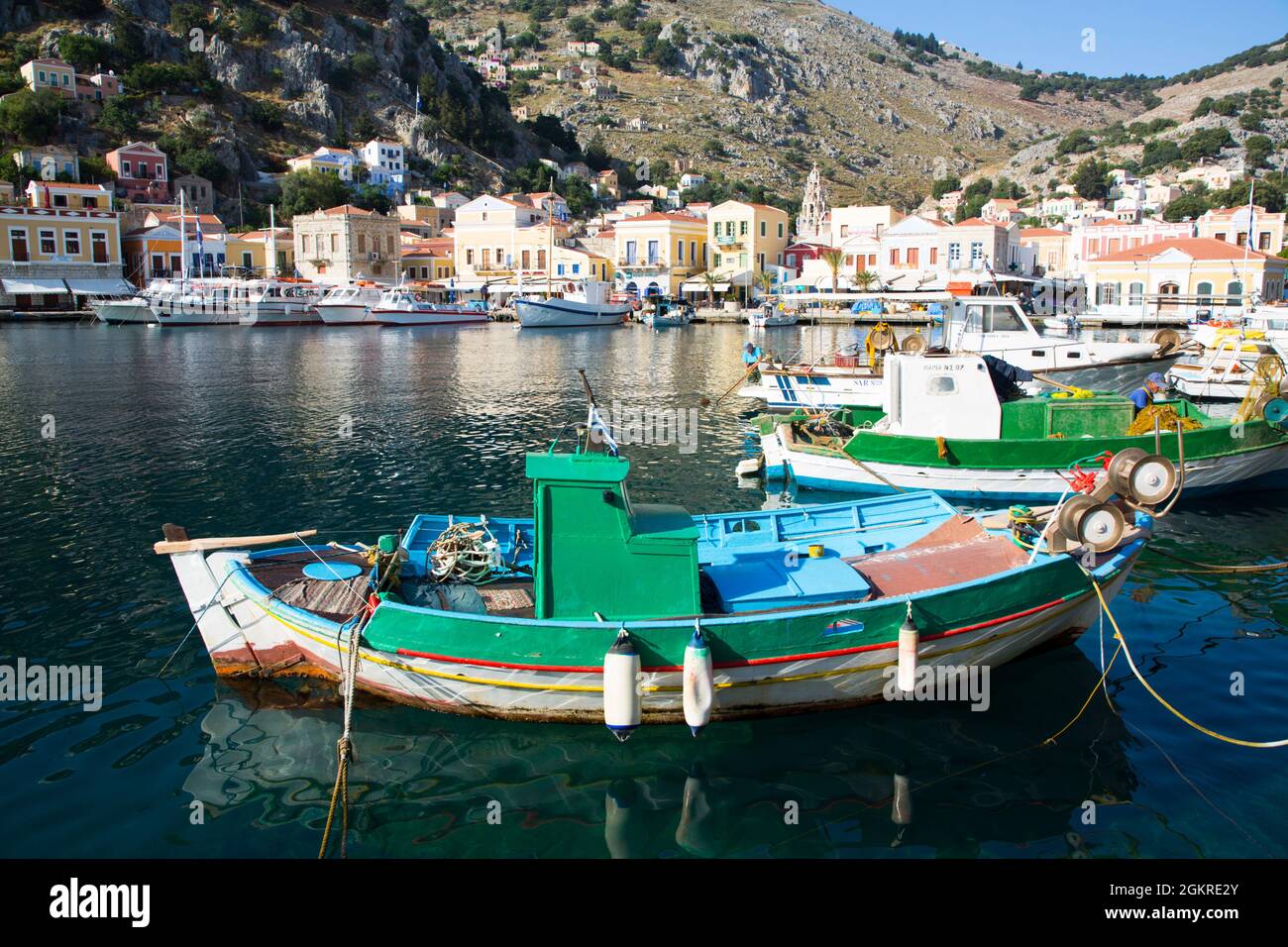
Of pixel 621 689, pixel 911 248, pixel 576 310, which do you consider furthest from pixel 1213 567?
pixel 911 248

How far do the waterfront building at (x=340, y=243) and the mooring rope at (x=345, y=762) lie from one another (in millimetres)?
81081

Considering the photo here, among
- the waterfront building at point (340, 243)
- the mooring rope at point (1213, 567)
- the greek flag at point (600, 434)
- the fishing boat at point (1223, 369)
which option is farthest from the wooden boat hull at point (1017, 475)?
the waterfront building at point (340, 243)

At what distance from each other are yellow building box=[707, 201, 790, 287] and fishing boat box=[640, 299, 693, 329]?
6270 mm

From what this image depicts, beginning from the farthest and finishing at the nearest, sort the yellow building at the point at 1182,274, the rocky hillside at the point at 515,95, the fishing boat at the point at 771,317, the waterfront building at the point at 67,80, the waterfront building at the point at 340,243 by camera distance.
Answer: the rocky hillside at the point at 515,95 → the waterfront building at the point at 67,80 → the waterfront building at the point at 340,243 → the fishing boat at the point at 771,317 → the yellow building at the point at 1182,274

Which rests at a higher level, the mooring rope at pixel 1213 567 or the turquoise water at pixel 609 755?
the mooring rope at pixel 1213 567

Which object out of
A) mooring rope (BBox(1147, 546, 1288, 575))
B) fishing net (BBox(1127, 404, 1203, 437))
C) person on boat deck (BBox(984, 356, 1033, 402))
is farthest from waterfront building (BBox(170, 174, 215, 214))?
mooring rope (BBox(1147, 546, 1288, 575))

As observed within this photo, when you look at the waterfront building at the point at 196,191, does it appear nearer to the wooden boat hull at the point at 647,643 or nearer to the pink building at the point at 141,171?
the pink building at the point at 141,171

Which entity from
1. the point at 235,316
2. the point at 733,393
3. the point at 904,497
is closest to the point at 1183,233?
the point at 733,393

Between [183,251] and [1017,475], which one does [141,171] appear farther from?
[1017,475]

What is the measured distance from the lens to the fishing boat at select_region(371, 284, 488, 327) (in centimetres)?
6919

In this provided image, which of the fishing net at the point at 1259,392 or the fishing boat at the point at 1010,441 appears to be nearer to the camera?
the fishing boat at the point at 1010,441

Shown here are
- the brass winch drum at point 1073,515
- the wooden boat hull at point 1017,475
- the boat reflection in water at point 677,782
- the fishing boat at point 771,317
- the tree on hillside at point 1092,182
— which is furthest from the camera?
the tree on hillside at point 1092,182

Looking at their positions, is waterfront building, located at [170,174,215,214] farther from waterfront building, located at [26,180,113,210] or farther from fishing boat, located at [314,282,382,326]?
fishing boat, located at [314,282,382,326]

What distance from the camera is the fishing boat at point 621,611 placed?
8203 mm
